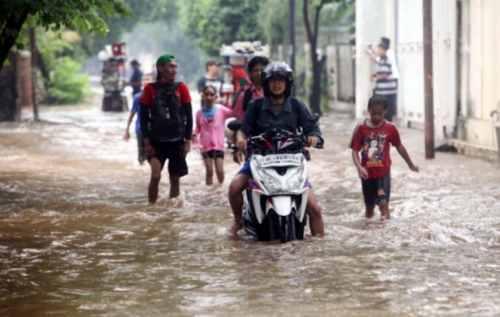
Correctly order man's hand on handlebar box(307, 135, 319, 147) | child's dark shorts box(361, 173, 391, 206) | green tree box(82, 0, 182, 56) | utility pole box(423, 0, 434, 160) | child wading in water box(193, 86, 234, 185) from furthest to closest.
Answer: green tree box(82, 0, 182, 56) < utility pole box(423, 0, 434, 160) < child wading in water box(193, 86, 234, 185) < child's dark shorts box(361, 173, 391, 206) < man's hand on handlebar box(307, 135, 319, 147)

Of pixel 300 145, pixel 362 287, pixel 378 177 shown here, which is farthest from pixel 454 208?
pixel 362 287

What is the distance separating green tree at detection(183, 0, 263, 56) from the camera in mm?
44406

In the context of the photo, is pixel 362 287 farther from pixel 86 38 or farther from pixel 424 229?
pixel 86 38

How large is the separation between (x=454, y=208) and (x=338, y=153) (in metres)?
7.97

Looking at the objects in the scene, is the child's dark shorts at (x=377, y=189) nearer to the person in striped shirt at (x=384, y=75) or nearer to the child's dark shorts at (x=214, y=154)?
the child's dark shorts at (x=214, y=154)

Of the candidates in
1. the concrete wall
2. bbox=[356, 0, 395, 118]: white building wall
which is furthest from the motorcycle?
bbox=[356, 0, 395, 118]: white building wall

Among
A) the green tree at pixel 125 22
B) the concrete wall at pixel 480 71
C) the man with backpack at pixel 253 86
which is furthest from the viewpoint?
the green tree at pixel 125 22

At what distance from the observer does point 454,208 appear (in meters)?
12.6

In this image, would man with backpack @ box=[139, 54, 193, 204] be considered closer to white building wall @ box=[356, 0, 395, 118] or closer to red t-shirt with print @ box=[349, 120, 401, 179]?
red t-shirt with print @ box=[349, 120, 401, 179]

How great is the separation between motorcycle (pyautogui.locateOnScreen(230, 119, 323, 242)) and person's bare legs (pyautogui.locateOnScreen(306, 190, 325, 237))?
170 mm

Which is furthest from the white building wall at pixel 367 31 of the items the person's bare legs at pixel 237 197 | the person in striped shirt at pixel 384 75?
the person's bare legs at pixel 237 197

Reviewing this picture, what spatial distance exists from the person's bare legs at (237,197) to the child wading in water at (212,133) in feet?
14.9

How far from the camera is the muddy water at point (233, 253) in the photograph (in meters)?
7.65

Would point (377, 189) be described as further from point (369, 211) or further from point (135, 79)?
point (135, 79)
